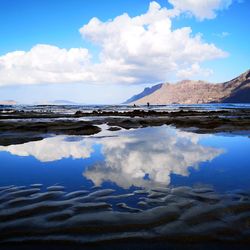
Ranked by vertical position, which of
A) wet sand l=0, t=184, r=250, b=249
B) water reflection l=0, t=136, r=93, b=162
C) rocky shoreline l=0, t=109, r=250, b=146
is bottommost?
wet sand l=0, t=184, r=250, b=249

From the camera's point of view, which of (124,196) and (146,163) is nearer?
(124,196)

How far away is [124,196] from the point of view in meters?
6.88

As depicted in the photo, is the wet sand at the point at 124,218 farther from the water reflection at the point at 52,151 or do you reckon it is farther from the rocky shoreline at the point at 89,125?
the rocky shoreline at the point at 89,125

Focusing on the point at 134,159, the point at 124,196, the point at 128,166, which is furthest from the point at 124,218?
the point at 134,159

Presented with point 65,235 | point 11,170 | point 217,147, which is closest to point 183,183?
point 65,235

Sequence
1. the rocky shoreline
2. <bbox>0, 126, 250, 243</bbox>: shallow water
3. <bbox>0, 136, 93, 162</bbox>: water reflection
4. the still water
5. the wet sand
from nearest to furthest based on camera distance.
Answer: the wet sand < <bbox>0, 126, 250, 243</bbox>: shallow water < the still water < <bbox>0, 136, 93, 162</bbox>: water reflection < the rocky shoreline

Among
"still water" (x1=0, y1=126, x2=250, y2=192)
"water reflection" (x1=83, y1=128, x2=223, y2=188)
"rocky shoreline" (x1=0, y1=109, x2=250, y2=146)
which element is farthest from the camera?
"rocky shoreline" (x1=0, y1=109, x2=250, y2=146)

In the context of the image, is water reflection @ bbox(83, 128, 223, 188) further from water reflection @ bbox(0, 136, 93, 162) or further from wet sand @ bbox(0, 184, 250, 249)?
wet sand @ bbox(0, 184, 250, 249)

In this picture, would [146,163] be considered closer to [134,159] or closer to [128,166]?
[128,166]

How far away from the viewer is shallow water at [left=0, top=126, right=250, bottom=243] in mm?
5059

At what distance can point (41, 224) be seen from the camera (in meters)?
5.29

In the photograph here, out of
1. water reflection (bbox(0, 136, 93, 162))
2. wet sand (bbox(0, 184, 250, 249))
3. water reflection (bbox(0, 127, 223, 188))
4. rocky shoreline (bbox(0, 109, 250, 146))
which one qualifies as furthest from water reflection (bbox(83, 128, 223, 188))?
rocky shoreline (bbox(0, 109, 250, 146))

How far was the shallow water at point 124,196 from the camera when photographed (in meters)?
5.06

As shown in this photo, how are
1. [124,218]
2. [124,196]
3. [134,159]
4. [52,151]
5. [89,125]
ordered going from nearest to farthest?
[124,218]
[124,196]
[134,159]
[52,151]
[89,125]
